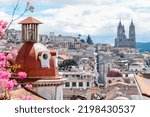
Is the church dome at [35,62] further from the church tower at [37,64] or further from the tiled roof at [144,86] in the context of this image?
the tiled roof at [144,86]

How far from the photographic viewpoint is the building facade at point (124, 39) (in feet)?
514

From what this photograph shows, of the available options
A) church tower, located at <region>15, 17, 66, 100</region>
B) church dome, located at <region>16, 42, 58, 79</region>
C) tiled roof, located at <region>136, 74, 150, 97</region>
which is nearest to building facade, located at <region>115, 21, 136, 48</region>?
church tower, located at <region>15, 17, 66, 100</region>

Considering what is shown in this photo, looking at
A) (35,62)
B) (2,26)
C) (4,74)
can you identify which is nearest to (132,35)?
(35,62)

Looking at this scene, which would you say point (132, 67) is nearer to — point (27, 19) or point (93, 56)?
point (93, 56)

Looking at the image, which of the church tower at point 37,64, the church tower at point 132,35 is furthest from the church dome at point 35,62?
the church tower at point 132,35

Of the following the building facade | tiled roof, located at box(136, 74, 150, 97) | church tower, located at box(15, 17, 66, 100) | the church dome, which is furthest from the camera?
the building facade

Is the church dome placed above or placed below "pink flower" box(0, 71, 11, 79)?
below

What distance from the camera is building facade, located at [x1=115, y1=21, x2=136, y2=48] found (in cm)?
15675

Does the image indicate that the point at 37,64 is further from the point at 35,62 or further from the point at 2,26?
the point at 2,26

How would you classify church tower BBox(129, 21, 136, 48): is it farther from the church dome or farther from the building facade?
the church dome

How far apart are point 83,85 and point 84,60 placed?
136 feet

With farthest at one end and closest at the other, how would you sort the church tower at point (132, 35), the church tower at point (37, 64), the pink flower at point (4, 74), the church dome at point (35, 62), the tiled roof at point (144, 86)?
the church tower at point (132, 35)
the church dome at point (35, 62)
the church tower at point (37, 64)
the tiled roof at point (144, 86)
the pink flower at point (4, 74)

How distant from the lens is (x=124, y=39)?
163500mm

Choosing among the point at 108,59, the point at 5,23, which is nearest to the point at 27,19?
the point at 5,23
